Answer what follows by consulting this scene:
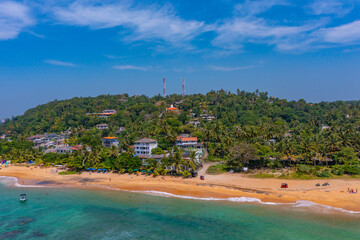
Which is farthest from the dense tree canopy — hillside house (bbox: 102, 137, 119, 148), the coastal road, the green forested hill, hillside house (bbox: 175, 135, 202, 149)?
the coastal road

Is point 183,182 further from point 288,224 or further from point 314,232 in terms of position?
point 314,232

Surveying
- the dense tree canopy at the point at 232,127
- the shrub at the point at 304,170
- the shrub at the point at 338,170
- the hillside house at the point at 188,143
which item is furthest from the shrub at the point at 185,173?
the shrub at the point at 338,170

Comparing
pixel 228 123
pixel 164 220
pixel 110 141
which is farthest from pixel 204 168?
pixel 228 123

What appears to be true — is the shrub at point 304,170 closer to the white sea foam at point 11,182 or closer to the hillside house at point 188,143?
the hillside house at point 188,143

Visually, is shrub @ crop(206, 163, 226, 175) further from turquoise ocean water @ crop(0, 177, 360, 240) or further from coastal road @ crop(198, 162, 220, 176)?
turquoise ocean water @ crop(0, 177, 360, 240)

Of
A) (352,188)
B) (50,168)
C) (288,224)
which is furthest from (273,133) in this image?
(50,168)
